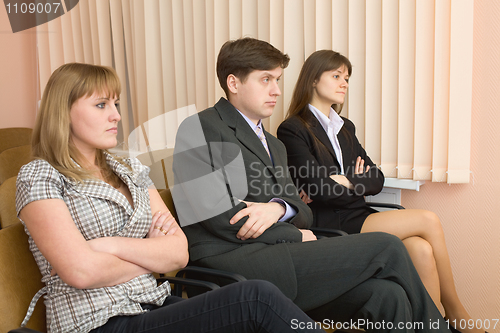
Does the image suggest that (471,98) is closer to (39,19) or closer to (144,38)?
(144,38)

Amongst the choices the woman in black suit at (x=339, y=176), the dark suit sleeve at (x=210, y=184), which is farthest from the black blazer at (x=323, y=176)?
the dark suit sleeve at (x=210, y=184)

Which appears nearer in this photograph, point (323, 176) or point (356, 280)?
point (356, 280)

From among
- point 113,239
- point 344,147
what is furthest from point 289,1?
point 113,239

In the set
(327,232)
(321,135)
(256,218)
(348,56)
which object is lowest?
(327,232)

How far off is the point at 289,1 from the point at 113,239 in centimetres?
201

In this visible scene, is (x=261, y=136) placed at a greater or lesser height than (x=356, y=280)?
greater

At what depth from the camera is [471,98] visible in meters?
Answer: 2.33

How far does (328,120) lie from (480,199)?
99 centimetres

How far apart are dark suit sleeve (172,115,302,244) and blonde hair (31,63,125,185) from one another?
1.49 ft

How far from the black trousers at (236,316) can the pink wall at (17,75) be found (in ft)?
11.3

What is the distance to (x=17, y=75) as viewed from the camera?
3.96 m

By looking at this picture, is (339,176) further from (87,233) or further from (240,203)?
(87,233)

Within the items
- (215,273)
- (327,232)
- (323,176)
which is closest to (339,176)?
(323,176)

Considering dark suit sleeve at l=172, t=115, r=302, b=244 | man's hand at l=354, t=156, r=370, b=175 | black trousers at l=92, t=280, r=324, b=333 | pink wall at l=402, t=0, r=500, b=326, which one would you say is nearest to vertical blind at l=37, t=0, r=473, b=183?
pink wall at l=402, t=0, r=500, b=326
